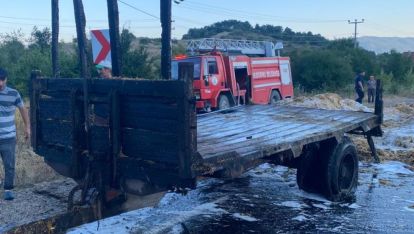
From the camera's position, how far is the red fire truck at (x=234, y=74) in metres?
16.5

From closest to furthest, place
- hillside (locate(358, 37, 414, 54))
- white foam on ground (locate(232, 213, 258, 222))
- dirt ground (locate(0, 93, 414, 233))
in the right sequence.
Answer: dirt ground (locate(0, 93, 414, 233)) < white foam on ground (locate(232, 213, 258, 222)) < hillside (locate(358, 37, 414, 54))

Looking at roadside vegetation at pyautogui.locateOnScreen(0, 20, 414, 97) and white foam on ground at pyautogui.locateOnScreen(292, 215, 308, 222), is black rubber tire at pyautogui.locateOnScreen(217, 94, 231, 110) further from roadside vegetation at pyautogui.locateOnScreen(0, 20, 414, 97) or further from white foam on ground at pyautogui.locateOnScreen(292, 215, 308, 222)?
white foam on ground at pyautogui.locateOnScreen(292, 215, 308, 222)

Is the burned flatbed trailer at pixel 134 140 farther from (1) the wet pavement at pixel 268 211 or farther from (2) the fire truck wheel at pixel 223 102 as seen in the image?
(2) the fire truck wheel at pixel 223 102

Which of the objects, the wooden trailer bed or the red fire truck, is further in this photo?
the red fire truck

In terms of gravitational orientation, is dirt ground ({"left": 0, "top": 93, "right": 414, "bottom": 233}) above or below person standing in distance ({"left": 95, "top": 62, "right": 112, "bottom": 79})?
below

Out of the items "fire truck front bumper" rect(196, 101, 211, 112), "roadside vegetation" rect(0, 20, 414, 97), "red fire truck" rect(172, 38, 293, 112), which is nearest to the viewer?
"fire truck front bumper" rect(196, 101, 211, 112)

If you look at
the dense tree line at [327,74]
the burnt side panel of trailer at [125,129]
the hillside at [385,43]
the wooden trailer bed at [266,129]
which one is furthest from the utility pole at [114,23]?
the hillside at [385,43]

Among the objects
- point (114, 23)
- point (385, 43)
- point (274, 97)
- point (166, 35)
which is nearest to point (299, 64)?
point (274, 97)

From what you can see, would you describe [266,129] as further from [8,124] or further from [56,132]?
[8,124]

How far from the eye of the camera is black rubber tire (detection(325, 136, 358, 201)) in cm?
668

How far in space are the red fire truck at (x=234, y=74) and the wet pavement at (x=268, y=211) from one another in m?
5.89

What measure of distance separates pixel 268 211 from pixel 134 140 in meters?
2.71

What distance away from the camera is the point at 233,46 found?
23.3 m

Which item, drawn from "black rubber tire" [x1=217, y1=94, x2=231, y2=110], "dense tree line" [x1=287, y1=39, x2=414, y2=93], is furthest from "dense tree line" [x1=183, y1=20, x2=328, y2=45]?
"black rubber tire" [x1=217, y1=94, x2=231, y2=110]
